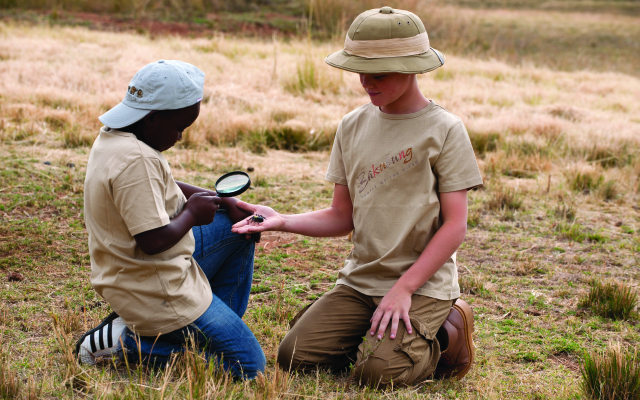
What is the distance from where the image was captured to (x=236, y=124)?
7.41 meters

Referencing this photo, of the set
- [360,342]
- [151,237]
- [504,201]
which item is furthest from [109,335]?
[504,201]

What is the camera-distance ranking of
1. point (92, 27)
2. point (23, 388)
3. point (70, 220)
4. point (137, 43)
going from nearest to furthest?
point (23, 388), point (70, 220), point (137, 43), point (92, 27)

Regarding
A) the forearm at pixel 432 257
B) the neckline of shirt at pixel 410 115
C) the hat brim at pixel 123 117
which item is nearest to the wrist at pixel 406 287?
the forearm at pixel 432 257

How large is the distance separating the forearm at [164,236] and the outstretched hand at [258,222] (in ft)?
1.54

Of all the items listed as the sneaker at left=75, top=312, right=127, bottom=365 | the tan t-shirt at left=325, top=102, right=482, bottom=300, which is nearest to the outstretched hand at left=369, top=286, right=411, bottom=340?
the tan t-shirt at left=325, top=102, right=482, bottom=300

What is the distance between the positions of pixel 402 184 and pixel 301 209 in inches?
99.4

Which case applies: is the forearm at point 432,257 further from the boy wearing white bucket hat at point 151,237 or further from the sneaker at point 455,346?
the boy wearing white bucket hat at point 151,237

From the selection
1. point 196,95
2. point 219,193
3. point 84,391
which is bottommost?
point 84,391

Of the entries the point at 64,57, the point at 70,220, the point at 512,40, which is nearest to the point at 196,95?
the point at 70,220

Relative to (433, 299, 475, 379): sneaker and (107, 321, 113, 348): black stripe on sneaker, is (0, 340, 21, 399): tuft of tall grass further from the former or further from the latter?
(433, 299, 475, 379): sneaker

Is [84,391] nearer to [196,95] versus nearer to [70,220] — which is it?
[196,95]

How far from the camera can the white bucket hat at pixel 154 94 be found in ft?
7.91

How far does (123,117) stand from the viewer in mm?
2424

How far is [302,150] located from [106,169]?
5.01 metres
